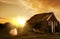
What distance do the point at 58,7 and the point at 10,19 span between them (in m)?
0.57

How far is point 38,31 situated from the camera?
5.03ft

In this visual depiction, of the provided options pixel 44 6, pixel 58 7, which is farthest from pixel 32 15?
pixel 58 7

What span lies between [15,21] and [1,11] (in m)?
0.18

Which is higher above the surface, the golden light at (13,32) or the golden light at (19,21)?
the golden light at (19,21)

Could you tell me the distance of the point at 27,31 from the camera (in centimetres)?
148

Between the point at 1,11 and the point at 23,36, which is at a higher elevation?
the point at 1,11

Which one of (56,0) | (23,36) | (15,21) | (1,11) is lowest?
(23,36)

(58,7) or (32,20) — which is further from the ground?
(58,7)

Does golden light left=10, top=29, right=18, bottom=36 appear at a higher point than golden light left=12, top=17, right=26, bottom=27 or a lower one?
lower

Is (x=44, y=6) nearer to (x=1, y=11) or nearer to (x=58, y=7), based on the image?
(x=58, y=7)

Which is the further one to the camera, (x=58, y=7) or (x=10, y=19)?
(x=58, y=7)

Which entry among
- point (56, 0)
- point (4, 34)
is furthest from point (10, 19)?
point (56, 0)

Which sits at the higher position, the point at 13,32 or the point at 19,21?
the point at 19,21

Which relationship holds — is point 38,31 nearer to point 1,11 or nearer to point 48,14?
point 48,14
